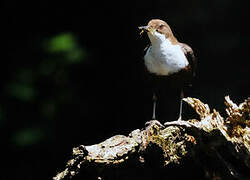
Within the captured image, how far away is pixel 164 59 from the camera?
4.86 m

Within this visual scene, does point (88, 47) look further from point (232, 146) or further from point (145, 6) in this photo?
point (232, 146)

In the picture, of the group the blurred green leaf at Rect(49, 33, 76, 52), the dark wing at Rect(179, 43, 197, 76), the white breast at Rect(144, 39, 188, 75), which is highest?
the blurred green leaf at Rect(49, 33, 76, 52)

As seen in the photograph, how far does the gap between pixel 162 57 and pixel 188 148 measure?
1.32 meters

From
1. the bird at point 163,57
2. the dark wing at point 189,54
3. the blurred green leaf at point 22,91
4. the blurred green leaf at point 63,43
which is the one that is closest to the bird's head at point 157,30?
the bird at point 163,57

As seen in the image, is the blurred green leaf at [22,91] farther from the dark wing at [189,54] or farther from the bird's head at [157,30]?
the dark wing at [189,54]

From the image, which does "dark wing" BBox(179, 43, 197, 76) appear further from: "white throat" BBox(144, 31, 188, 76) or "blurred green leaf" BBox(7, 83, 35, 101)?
"blurred green leaf" BBox(7, 83, 35, 101)

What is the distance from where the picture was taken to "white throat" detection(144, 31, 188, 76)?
15.9 ft

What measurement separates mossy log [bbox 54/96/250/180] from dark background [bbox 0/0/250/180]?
1.90 metres

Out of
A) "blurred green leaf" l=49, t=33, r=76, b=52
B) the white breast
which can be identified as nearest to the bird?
the white breast

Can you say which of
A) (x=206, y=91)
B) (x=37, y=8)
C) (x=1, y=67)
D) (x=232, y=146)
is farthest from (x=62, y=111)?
(x=232, y=146)

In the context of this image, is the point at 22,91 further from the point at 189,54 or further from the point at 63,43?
the point at 189,54

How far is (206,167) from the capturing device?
361 cm

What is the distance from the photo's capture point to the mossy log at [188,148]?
3.49m

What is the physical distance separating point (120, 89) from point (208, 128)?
3157 millimetres
